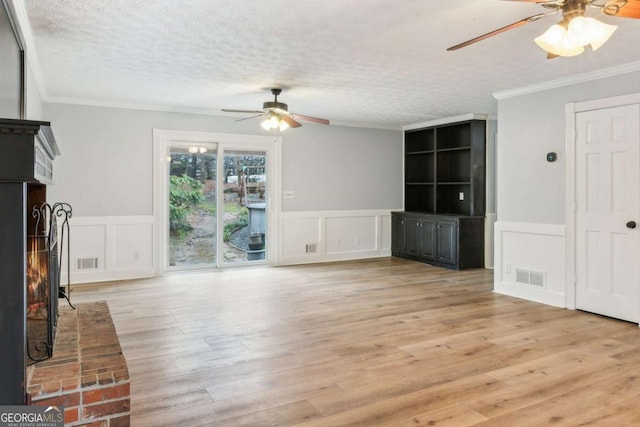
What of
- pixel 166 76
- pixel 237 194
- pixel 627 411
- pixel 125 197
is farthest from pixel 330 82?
pixel 627 411

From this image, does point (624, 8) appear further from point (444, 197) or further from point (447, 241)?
point (444, 197)

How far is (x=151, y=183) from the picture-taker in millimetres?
6406

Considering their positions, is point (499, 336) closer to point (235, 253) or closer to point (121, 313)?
point (121, 313)

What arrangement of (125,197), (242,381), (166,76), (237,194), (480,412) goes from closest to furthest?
1. (480,412)
2. (242,381)
3. (166,76)
4. (125,197)
5. (237,194)

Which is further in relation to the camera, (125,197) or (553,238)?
(125,197)

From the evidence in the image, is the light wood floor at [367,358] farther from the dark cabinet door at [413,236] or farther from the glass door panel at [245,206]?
the dark cabinet door at [413,236]

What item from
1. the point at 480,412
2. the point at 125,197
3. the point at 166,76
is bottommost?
the point at 480,412

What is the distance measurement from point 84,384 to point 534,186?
187 inches

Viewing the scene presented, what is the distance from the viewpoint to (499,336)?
383cm

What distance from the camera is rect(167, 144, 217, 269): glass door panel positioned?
669 centimetres

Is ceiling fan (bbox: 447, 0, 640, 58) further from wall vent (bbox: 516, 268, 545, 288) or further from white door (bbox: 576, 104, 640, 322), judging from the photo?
wall vent (bbox: 516, 268, 545, 288)

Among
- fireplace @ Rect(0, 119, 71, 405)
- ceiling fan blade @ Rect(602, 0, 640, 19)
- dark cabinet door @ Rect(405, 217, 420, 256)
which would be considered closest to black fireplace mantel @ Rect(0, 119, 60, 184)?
fireplace @ Rect(0, 119, 71, 405)

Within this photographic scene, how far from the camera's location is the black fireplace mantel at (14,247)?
182cm

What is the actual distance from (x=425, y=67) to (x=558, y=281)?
2672mm
